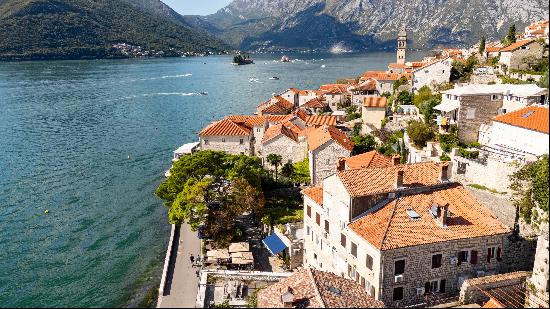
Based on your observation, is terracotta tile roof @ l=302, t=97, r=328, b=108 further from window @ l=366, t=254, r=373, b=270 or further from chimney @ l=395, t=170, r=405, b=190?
window @ l=366, t=254, r=373, b=270

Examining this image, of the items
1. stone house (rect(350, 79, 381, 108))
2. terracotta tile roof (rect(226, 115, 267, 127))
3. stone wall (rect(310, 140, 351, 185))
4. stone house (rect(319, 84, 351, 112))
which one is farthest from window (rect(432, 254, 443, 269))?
stone house (rect(319, 84, 351, 112))

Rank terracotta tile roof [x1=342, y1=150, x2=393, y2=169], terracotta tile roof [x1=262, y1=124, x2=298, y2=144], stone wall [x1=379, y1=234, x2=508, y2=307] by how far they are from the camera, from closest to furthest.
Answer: stone wall [x1=379, y1=234, x2=508, y2=307], terracotta tile roof [x1=342, y1=150, x2=393, y2=169], terracotta tile roof [x1=262, y1=124, x2=298, y2=144]

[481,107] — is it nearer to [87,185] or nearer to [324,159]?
[324,159]

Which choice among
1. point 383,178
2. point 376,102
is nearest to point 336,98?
point 376,102

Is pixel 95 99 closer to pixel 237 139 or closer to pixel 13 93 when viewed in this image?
pixel 13 93

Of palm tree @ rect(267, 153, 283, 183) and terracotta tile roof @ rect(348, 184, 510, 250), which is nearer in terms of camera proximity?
terracotta tile roof @ rect(348, 184, 510, 250)
